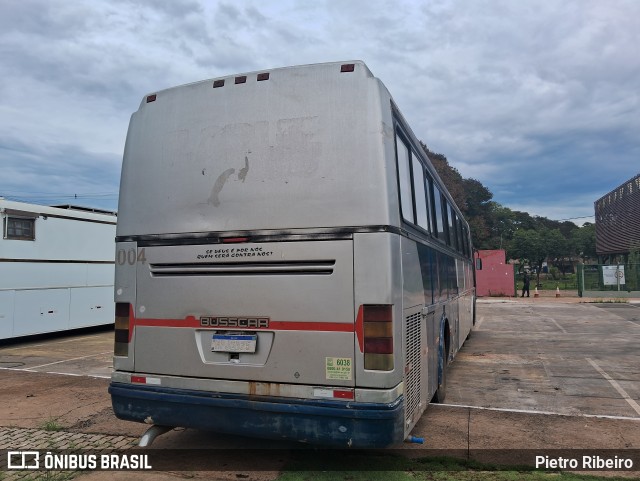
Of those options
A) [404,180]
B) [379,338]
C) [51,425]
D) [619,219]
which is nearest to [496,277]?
[619,219]

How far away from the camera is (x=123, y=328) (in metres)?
4.70

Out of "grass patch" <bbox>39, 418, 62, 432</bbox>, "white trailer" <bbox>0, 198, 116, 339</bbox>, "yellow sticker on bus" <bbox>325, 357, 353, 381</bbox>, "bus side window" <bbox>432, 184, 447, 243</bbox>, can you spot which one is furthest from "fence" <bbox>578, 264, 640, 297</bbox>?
"grass patch" <bbox>39, 418, 62, 432</bbox>

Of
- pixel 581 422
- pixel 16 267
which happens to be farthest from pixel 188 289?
pixel 16 267

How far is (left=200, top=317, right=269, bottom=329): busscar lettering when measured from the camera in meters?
4.18

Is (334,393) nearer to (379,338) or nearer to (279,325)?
(379,338)

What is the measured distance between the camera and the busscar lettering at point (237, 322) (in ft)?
13.7

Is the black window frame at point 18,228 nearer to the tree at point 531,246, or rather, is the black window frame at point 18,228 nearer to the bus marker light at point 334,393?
the bus marker light at point 334,393

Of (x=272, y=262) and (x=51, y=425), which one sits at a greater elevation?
(x=272, y=262)

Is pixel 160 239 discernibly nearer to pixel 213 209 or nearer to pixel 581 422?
pixel 213 209

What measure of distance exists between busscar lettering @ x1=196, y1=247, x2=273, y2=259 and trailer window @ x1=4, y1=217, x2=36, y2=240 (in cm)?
922

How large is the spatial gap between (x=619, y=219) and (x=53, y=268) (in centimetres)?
5478

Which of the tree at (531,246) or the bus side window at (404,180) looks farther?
the tree at (531,246)

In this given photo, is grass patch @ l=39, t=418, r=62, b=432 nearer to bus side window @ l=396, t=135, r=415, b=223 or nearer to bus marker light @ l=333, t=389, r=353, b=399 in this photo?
bus marker light @ l=333, t=389, r=353, b=399

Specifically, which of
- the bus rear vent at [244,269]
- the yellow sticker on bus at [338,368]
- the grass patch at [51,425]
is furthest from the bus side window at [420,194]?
the grass patch at [51,425]
